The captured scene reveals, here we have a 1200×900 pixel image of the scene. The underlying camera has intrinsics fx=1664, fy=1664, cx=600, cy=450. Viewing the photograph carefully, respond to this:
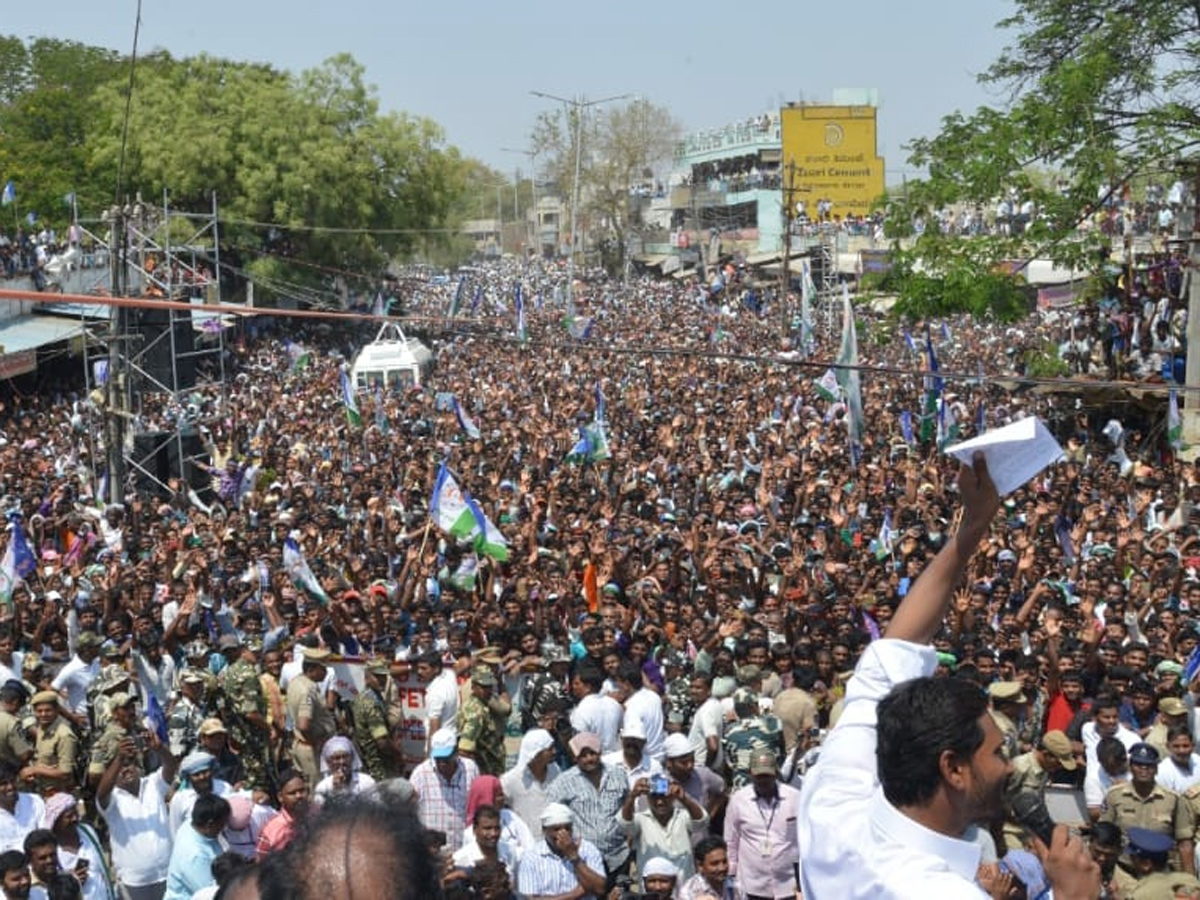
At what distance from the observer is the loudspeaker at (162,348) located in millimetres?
17812

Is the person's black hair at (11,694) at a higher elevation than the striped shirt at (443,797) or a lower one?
higher

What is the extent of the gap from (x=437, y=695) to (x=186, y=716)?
44.8 inches

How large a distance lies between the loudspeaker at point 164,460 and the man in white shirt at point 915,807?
50.8 feet

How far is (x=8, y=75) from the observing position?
194 ft

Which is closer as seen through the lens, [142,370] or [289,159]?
[142,370]

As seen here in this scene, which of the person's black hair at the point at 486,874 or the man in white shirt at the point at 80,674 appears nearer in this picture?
the person's black hair at the point at 486,874

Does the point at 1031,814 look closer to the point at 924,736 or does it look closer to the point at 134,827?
the point at 134,827

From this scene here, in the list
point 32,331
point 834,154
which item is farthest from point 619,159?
point 32,331

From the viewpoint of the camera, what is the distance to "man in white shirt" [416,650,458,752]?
7652 millimetres

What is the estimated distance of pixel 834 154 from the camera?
6712cm

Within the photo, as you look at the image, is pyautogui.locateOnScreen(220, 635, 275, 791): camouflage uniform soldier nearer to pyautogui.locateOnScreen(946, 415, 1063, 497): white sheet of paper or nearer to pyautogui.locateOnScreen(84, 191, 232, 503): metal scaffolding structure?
pyautogui.locateOnScreen(946, 415, 1063, 497): white sheet of paper

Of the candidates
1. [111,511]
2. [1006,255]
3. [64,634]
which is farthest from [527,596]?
[1006,255]

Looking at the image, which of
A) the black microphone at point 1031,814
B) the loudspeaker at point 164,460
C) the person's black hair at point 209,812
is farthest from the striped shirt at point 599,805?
the loudspeaker at point 164,460

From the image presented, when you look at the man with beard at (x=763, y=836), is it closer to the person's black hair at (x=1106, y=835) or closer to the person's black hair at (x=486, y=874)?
the person's black hair at (x=486, y=874)
